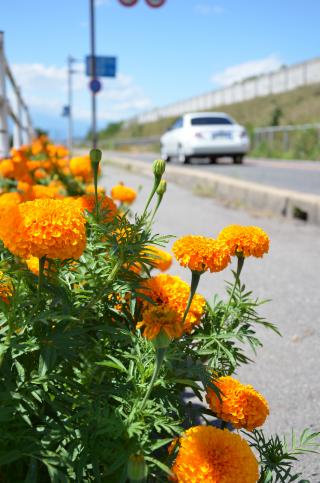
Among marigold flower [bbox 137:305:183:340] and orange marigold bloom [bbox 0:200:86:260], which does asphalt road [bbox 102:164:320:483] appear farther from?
orange marigold bloom [bbox 0:200:86:260]

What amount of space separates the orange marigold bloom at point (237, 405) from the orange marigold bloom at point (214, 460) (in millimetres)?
204

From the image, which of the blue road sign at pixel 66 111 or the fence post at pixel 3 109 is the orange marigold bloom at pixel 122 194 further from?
the blue road sign at pixel 66 111

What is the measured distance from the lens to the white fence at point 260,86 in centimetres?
4722

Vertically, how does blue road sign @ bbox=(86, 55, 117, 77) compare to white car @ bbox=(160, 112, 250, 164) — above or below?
above

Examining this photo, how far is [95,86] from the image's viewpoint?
11.1 metres

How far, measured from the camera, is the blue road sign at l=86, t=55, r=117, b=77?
1126 centimetres

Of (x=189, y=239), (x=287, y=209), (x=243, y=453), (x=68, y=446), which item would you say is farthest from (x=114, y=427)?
(x=287, y=209)

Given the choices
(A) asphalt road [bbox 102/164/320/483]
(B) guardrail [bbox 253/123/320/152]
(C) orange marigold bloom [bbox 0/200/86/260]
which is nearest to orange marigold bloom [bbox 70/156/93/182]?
(A) asphalt road [bbox 102/164/320/483]

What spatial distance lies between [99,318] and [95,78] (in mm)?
10611

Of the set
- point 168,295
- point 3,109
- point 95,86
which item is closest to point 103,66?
point 95,86

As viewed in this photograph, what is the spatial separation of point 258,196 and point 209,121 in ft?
29.2

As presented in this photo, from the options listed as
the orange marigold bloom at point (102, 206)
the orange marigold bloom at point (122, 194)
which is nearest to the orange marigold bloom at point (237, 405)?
the orange marigold bloom at point (102, 206)

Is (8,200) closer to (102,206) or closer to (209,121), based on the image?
(102,206)

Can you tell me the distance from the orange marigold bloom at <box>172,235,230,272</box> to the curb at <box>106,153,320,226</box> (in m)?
4.68
